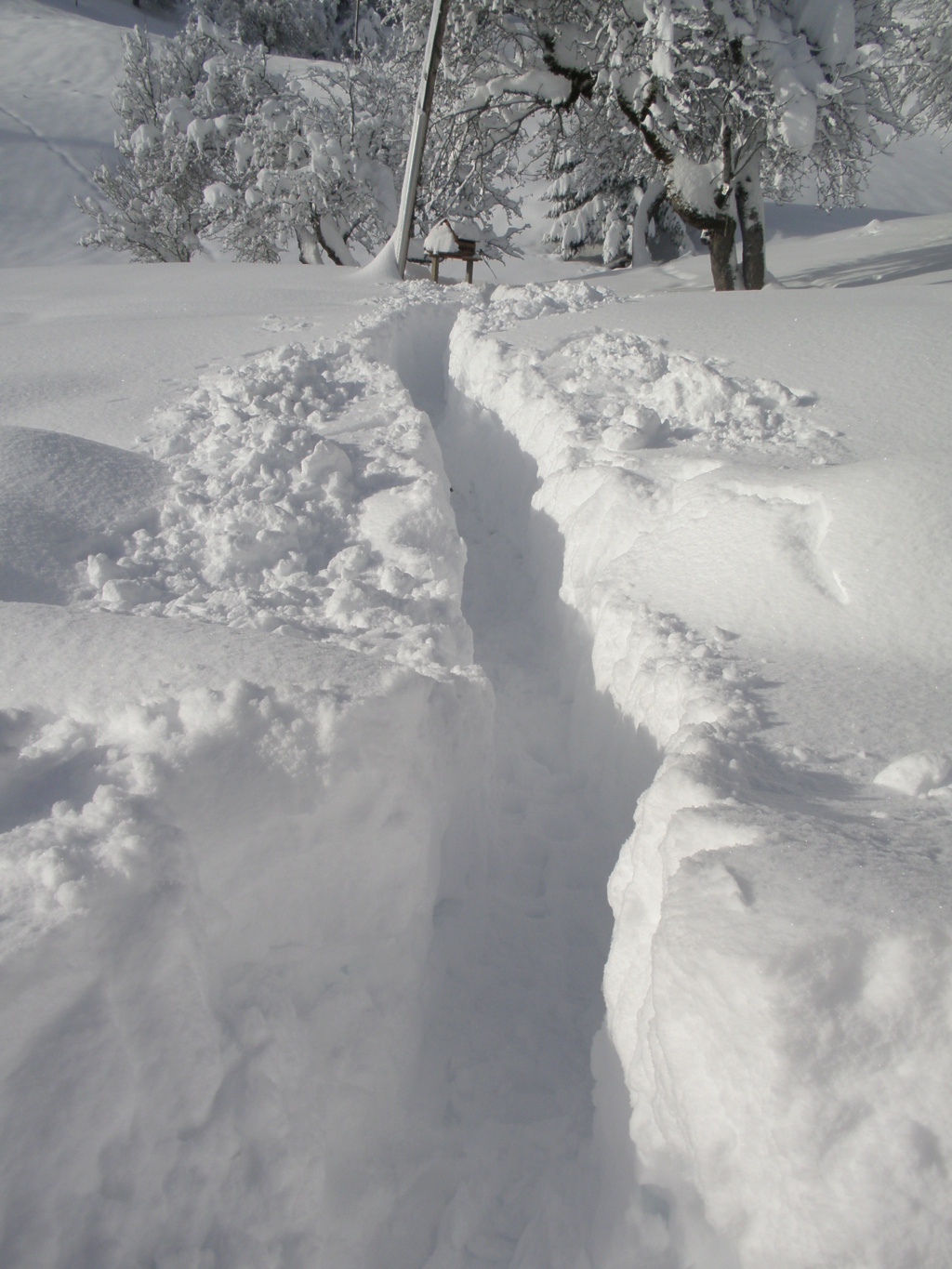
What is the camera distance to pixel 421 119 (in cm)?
1011

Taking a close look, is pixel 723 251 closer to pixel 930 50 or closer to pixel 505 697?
pixel 930 50

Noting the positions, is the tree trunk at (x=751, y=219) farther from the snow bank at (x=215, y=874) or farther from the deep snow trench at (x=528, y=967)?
the snow bank at (x=215, y=874)

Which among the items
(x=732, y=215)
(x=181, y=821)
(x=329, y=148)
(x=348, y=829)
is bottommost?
(x=348, y=829)

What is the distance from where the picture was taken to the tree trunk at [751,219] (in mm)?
10164

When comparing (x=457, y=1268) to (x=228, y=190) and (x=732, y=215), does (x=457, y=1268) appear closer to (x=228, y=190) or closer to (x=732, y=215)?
(x=732, y=215)

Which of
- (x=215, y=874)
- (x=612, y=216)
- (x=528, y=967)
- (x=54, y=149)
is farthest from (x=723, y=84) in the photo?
(x=54, y=149)

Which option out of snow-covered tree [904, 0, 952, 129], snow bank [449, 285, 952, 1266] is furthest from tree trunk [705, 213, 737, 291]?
snow bank [449, 285, 952, 1266]

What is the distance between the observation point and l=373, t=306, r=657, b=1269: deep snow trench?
2086 millimetres

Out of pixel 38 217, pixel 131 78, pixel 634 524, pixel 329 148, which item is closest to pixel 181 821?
pixel 634 524

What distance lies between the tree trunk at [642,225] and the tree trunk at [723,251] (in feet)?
26.4

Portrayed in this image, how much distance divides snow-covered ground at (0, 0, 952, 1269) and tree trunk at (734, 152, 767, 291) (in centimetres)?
679

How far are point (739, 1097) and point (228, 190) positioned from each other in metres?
16.9

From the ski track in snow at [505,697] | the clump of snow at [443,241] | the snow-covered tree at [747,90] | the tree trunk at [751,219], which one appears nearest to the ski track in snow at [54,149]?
the clump of snow at [443,241]

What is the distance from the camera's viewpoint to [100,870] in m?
1.82
